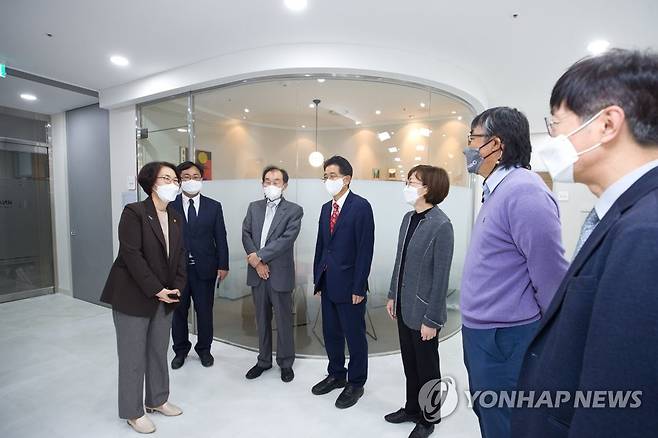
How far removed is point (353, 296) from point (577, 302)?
1905mm

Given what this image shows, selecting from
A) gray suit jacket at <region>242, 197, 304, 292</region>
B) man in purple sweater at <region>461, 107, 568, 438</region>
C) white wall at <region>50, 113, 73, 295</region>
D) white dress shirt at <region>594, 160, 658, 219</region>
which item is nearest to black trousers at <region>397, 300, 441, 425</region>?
man in purple sweater at <region>461, 107, 568, 438</region>

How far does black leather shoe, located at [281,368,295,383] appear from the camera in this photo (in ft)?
9.20

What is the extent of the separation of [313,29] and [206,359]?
121 inches

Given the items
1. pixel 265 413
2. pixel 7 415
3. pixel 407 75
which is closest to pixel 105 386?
pixel 7 415

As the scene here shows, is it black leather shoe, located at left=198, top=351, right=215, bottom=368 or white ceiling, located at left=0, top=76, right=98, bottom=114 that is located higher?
white ceiling, located at left=0, top=76, right=98, bottom=114

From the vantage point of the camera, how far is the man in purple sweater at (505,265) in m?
1.27

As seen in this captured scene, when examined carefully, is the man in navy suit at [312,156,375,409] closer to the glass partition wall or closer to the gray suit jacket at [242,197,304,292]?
the gray suit jacket at [242,197,304,292]

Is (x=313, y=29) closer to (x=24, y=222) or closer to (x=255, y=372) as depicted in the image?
(x=255, y=372)

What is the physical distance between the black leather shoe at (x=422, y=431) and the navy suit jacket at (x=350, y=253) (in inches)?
35.6

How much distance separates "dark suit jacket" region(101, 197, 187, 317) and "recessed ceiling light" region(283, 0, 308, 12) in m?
1.77

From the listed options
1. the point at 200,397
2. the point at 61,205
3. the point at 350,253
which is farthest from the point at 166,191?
the point at 61,205

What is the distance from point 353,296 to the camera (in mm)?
2521

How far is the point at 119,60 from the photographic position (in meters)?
3.51

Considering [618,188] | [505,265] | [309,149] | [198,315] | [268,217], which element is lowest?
[198,315]
